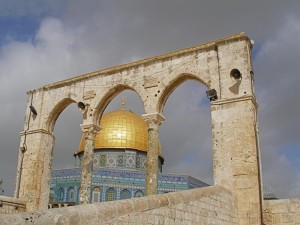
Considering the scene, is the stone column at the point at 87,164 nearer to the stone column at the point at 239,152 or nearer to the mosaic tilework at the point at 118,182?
the stone column at the point at 239,152

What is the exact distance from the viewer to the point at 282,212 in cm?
938

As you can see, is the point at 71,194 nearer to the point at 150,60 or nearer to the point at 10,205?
the point at 10,205

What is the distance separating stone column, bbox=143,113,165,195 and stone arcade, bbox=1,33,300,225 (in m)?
0.03

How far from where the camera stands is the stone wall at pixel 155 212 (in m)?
4.78

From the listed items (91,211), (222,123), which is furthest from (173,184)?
(91,211)

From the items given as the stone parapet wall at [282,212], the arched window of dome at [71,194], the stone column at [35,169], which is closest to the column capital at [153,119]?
the stone parapet wall at [282,212]

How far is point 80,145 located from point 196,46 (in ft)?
74.6

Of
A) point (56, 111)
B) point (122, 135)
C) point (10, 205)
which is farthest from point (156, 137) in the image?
point (122, 135)

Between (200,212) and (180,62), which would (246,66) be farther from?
(200,212)

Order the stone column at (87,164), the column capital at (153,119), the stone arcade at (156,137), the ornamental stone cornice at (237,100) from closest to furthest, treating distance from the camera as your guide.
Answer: the stone arcade at (156,137), the ornamental stone cornice at (237,100), the column capital at (153,119), the stone column at (87,164)

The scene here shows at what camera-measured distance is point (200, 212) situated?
26.2 ft

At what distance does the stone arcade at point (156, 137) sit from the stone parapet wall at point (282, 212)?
2cm

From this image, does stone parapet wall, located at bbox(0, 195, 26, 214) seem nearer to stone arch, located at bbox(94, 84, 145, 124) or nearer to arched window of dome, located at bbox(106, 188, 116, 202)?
stone arch, located at bbox(94, 84, 145, 124)

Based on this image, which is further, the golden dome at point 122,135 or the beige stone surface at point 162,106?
the golden dome at point 122,135
